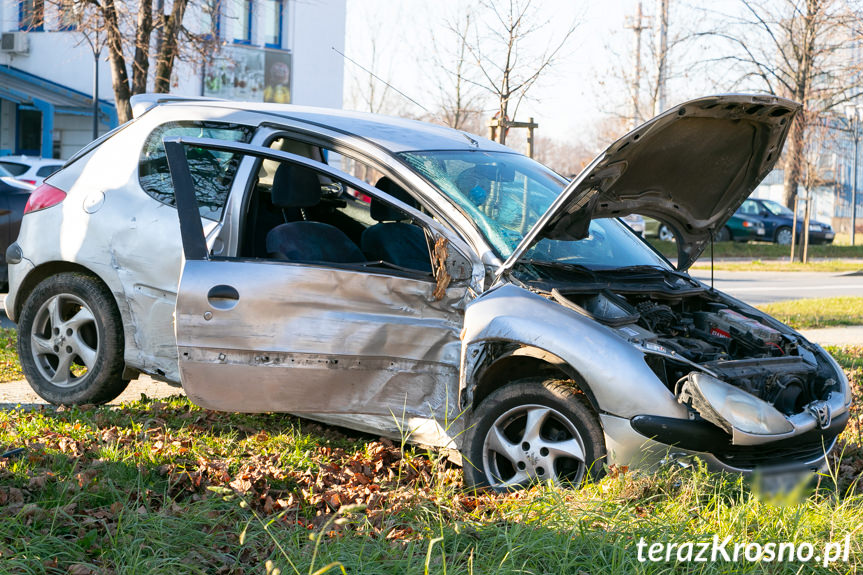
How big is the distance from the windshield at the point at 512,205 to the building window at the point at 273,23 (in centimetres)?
2833

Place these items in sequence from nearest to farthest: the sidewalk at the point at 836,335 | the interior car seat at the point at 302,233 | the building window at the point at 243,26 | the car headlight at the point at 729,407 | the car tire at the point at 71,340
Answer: the car headlight at the point at 729,407, the interior car seat at the point at 302,233, the car tire at the point at 71,340, the sidewalk at the point at 836,335, the building window at the point at 243,26

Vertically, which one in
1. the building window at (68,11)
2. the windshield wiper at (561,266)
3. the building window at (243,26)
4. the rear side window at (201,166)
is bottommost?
the windshield wiper at (561,266)

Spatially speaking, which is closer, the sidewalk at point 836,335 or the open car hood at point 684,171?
the open car hood at point 684,171

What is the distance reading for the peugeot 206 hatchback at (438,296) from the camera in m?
3.99

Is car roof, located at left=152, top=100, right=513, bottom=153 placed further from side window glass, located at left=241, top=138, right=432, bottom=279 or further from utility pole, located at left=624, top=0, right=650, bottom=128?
utility pole, located at left=624, top=0, right=650, bottom=128

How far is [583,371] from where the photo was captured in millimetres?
3898

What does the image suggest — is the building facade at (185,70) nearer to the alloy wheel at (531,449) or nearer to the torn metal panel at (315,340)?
the torn metal panel at (315,340)

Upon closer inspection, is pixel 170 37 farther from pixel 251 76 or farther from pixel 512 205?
pixel 251 76

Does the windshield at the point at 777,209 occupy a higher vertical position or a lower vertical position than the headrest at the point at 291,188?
higher

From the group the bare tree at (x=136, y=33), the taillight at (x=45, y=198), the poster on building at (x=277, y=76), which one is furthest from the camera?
the poster on building at (x=277, y=76)

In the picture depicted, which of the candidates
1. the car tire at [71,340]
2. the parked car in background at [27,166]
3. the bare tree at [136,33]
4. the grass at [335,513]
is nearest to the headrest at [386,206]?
the grass at [335,513]

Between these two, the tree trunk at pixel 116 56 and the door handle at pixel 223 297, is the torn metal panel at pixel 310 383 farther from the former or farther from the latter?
the tree trunk at pixel 116 56

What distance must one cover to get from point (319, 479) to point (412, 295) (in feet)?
3.21

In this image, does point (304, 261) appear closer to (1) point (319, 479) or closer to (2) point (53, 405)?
(1) point (319, 479)
